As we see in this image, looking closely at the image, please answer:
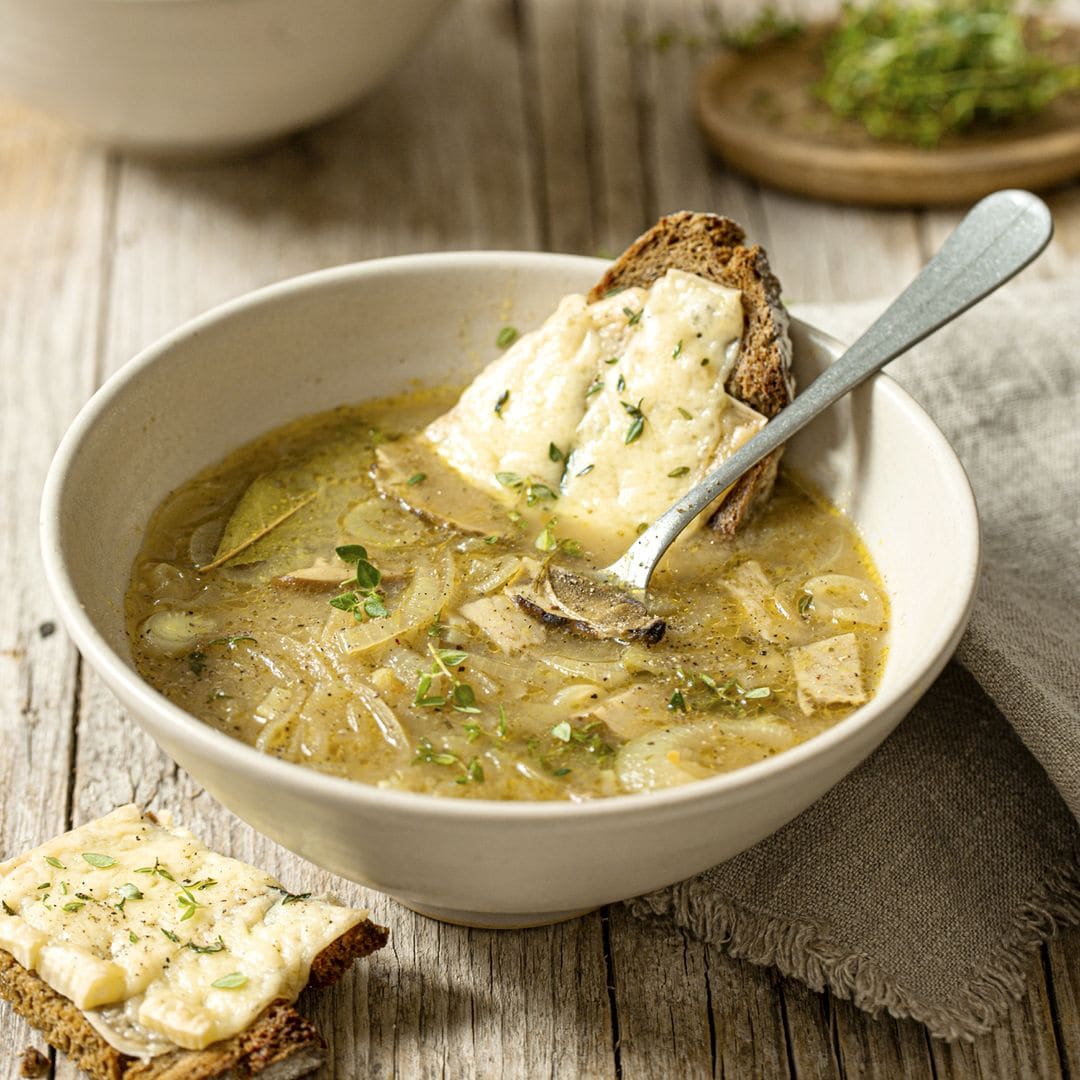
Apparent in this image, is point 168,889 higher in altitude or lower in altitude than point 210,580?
lower

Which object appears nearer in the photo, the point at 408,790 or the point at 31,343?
the point at 408,790

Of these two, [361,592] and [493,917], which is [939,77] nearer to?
[361,592]

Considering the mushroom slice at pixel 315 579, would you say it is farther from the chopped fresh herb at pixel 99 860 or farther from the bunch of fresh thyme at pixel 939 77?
the bunch of fresh thyme at pixel 939 77

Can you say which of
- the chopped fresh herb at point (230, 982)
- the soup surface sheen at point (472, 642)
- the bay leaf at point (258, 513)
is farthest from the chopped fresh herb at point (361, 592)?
the chopped fresh herb at point (230, 982)

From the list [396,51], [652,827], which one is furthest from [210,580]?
[396,51]

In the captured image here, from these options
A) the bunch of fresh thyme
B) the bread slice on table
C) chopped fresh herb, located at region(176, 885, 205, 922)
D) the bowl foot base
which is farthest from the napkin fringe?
the bunch of fresh thyme

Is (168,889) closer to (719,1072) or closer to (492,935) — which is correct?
(492,935)

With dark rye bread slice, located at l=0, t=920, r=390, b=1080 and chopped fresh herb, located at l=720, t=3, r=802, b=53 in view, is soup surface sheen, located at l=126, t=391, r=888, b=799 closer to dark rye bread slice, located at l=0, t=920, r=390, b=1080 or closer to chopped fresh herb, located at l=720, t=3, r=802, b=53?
dark rye bread slice, located at l=0, t=920, r=390, b=1080
